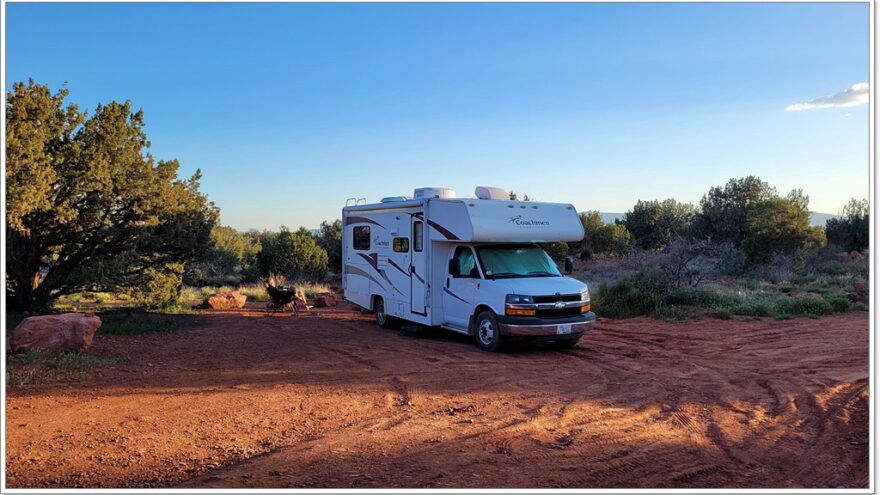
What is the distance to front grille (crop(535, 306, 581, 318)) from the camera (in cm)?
1113

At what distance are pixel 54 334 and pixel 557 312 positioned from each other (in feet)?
27.3

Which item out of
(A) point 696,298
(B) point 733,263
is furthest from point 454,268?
(B) point 733,263

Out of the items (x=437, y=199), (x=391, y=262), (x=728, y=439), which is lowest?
(x=728, y=439)

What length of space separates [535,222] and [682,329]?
4757 mm

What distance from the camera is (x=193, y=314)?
55.8 ft

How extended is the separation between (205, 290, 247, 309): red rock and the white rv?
6640mm

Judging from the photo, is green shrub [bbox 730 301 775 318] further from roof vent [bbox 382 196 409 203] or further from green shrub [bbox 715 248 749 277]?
green shrub [bbox 715 248 749 277]

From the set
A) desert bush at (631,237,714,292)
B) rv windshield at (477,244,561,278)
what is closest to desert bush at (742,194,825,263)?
desert bush at (631,237,714,292)

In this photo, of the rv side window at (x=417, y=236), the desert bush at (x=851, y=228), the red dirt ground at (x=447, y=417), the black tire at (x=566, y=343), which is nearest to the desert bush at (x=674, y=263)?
the red dirt ground at (x=447, y=417)

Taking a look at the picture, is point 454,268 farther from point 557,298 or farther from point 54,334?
point 54,334

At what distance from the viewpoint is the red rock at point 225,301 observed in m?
18.7

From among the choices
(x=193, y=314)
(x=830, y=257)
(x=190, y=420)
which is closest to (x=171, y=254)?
(x=193, y=314)

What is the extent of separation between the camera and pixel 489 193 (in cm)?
1309

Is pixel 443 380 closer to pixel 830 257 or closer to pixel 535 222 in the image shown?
pixel 535 222
